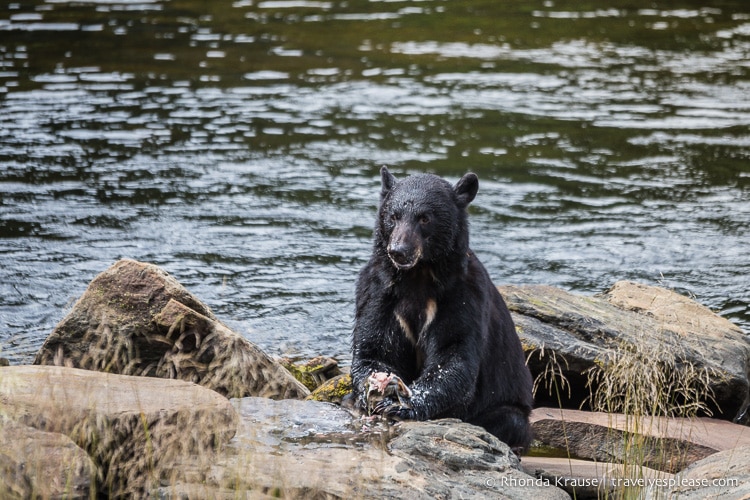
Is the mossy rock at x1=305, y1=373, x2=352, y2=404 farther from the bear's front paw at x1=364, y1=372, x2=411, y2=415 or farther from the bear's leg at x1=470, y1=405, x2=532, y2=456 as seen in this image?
the bear's leg at x1=470, y1=405, x2=532, y2=456

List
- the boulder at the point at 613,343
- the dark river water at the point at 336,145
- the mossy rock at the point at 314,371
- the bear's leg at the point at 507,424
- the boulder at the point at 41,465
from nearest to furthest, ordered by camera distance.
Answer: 1. the boulder at the point at 41,465
2. the bear's leg at the point at 507,424
3. the boulder at the point at 613,343
4. the mossy rock at the point at 314,371
5. the dark river water at the point at 336,145

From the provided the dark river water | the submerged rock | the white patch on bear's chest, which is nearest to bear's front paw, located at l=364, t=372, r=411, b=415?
the white patch on bear's chest

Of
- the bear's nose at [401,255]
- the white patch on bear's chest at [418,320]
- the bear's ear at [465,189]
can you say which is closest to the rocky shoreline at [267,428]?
the white patch on bear's chest at [418,320]

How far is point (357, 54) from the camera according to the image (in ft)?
60.1

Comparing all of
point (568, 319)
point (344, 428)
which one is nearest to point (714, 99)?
point (568, 319)

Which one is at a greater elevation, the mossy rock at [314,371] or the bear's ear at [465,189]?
the bear's ear at [465,189]

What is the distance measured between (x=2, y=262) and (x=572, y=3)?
1561cm

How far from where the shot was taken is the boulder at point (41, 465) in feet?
13.5

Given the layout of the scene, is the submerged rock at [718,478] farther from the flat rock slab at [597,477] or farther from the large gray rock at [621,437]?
the large gray rock at [621,437]

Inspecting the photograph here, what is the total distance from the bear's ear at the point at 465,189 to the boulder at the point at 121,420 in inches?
80.6

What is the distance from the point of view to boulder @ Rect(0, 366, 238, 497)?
451 cm

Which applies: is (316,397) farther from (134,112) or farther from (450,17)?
(450,17)

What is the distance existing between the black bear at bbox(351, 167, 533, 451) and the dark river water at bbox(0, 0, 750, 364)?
0.96 m

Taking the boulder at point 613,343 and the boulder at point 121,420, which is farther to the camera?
the boulder at point 613,343
